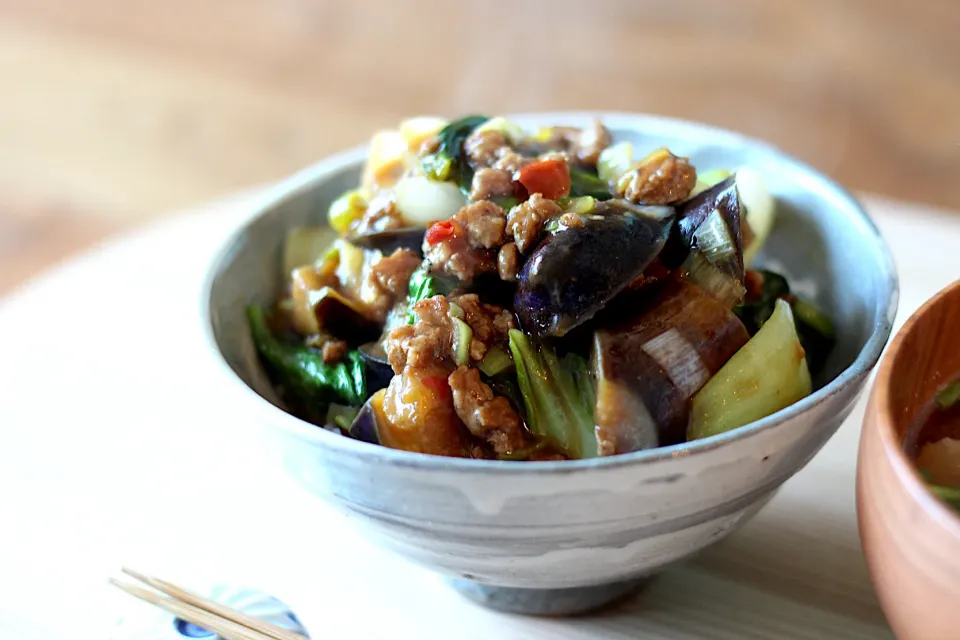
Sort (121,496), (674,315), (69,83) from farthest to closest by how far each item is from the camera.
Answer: (69,83)
(121,496)
(674,315)

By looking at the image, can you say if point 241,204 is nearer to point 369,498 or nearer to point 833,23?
point 369,498

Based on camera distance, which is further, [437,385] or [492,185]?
[492,185]

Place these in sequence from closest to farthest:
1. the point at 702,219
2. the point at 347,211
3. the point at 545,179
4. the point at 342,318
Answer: the point at 702,219 → the point at 545,179 → the point at 342,318 → the point at 347,211

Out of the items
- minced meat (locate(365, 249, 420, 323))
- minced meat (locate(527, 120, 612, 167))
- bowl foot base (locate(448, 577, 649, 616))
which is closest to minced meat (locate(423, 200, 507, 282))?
minced meat (locate(365, 249, 420, 323))

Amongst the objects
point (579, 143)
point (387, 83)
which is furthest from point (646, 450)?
point (387, 83)

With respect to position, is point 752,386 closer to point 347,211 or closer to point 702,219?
point 702,219

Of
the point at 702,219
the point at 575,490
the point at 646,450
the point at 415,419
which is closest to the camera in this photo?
the point at 575,490

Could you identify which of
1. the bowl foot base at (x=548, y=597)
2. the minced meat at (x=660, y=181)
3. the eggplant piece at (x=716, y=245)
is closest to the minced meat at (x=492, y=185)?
the minced meat at (x=660, y=181)

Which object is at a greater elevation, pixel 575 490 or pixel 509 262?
pixel 509 262

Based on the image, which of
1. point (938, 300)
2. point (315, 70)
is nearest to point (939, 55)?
point (315, 70)
